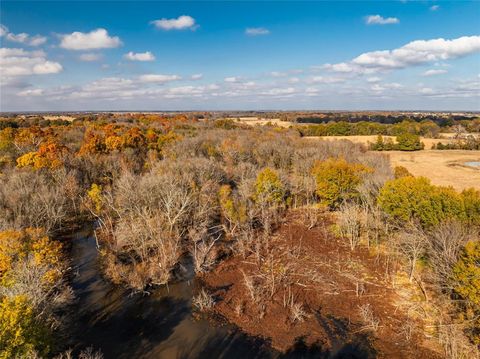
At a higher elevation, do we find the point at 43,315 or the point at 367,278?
the point at 43,315

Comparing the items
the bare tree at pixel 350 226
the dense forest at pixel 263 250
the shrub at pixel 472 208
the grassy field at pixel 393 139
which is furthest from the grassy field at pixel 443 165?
the shrub at pixel 472 208

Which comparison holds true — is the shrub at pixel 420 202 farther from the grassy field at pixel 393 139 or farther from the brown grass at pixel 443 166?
the grassy field at pixel 393 139

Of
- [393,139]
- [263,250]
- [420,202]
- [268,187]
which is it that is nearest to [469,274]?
[420,202]

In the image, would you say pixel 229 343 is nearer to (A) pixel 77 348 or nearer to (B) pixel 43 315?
(A) pixel 77 348

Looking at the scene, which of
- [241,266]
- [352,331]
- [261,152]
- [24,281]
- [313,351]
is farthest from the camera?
[261,152]

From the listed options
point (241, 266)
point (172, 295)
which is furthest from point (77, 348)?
point (241, 266)

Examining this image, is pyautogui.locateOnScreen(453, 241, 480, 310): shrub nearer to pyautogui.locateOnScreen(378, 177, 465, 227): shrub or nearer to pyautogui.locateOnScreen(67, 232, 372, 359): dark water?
pyautogui.locateOnScreen(67, 232, 372, 359): dark water

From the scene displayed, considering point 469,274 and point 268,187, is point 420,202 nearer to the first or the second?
point 469,274

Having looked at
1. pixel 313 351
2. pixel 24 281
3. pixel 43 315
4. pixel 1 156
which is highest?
pixel 1 156
